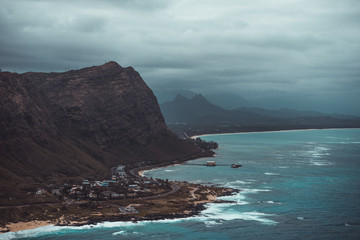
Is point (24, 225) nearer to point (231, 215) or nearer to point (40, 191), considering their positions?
point (40, 191)

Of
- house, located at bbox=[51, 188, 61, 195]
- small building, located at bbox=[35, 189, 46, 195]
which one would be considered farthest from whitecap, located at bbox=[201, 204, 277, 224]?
small building, located at bbox=[35, 189, 46, 195]

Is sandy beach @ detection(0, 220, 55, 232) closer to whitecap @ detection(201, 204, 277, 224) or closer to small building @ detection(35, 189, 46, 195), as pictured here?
small building @ detection(35, 189, 46, 195)

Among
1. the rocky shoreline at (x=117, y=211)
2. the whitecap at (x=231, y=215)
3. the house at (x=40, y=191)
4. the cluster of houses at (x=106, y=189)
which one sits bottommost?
the whitecap at (x=231, y=215)

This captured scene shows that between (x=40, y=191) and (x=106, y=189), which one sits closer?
(x=40, y=191)

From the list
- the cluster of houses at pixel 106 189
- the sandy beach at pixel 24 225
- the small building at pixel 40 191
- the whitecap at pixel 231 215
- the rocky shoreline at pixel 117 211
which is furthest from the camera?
the cluster of houses at pixel 106 189

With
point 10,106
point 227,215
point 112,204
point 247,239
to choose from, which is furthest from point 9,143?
point 247,239

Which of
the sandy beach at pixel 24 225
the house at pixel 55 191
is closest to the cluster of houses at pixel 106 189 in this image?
the house at pixel 55 191

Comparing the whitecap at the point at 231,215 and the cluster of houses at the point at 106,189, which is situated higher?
the cluster of houses at the point at 106,189

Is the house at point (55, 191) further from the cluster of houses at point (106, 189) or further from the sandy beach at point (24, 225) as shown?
the sandy beach at point (24, 225)

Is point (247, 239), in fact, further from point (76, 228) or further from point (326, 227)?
point (76, 228)

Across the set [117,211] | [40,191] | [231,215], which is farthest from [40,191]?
[231,215]

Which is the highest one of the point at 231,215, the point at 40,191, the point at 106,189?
the point at 40,191

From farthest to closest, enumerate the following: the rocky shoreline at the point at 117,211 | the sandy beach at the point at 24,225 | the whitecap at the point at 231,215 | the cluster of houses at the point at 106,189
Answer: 1. the cluster of houses at the point at 106,189
2. the whitecap at the point at 231,215
3. the rocky shoreline at the point at 117,211
4. the sandy beach at the point at 24,225
